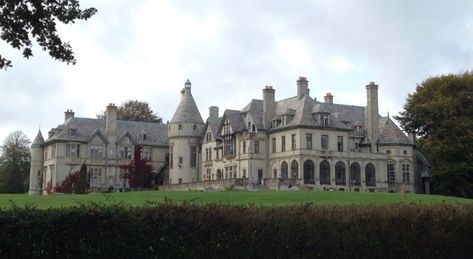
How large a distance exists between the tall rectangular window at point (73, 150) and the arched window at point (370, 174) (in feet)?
117

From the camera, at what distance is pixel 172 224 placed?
44.7ft

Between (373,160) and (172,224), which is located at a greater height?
(373,160)

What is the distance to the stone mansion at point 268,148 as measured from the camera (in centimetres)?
6625

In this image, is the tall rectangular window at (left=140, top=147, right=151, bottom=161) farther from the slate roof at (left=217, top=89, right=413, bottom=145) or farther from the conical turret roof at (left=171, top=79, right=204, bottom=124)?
the slate roof at (left=217, top=89, right=413, bottom=145)

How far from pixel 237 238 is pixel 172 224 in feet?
5.48

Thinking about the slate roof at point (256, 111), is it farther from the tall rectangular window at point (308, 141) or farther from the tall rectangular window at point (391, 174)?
the tall rectangular window at point (391, 174)

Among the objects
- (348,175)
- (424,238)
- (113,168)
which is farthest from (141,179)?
(424,238)

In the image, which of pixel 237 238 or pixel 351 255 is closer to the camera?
pixel 237 238

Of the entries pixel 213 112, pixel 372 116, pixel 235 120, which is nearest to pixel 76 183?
pixel 213 112

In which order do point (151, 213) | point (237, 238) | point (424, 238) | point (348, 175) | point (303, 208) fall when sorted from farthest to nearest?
point (348, 175) → point (424, 238) → point (303, 208) → point (237, 238) → point (151, 213)

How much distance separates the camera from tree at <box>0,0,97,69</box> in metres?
12.6

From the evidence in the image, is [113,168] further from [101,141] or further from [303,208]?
[303,208]

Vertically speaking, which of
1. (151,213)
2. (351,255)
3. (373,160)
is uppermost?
(373,160)

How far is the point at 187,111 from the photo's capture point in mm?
78375
